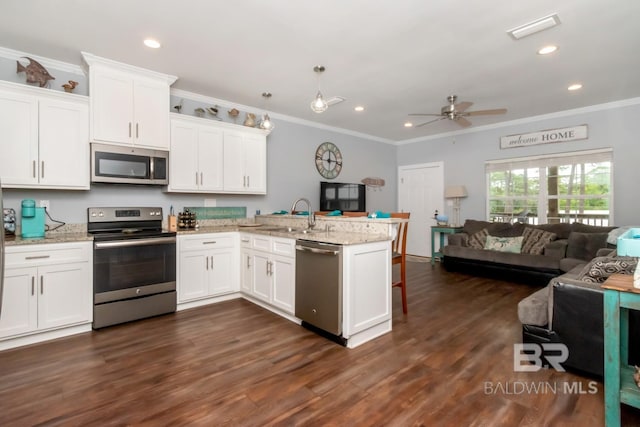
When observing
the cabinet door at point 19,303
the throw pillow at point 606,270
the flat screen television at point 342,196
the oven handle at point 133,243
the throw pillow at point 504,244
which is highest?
the flat screen television at point 342,196

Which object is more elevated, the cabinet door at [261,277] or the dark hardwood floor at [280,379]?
the cabinet door at [261,277]

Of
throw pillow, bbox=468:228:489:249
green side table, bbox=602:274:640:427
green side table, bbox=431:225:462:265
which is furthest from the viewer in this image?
green side table, bbox=431:225:462:265

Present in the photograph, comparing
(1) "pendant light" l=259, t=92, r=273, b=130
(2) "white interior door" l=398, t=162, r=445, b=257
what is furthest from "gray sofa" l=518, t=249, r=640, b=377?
(2) "white interior door" l=398, t=162, r=445, b=257

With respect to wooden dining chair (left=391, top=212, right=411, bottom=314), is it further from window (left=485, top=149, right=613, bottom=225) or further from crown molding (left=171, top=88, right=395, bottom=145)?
window (left=485, top=149, right=613, bottom=225)

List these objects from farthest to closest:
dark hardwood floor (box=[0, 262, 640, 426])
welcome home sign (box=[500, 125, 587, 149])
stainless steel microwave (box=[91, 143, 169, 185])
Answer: welcome home sign (box=[500, 125, 587, 149]) → stainless steel microwave (box=[91, 143, 169, 185]) → dark hardwood floor (box=[0, 262, 640, 426])

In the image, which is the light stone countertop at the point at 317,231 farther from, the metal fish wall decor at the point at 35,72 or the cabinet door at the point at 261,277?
the metal fish wall decor at the point at 35,72

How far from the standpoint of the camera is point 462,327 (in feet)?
9.89

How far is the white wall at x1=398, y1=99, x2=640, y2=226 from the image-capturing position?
14.6 ft

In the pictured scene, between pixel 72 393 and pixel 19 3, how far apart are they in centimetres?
279

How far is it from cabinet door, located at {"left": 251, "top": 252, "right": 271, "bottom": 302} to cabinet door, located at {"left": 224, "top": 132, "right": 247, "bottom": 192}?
1.14 metres

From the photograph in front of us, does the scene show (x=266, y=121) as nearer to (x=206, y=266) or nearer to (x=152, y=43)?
(x=152, y=43)

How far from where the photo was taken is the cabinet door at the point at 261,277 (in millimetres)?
3402

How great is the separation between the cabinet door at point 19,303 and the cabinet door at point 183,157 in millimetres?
1547

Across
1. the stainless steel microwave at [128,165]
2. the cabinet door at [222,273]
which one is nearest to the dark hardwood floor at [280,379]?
the cabinet door at [222,273]
